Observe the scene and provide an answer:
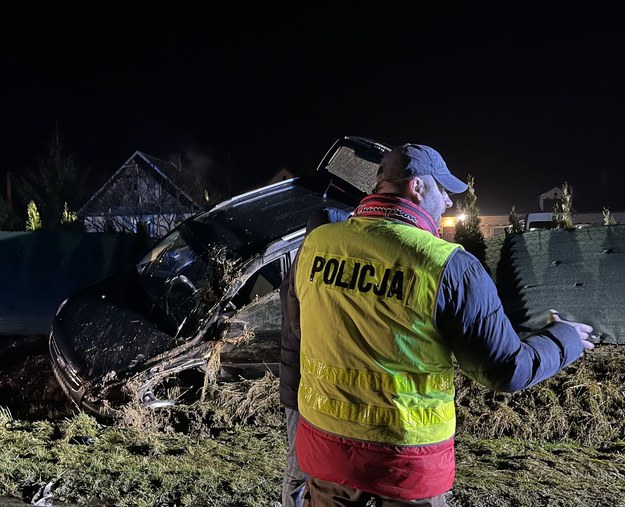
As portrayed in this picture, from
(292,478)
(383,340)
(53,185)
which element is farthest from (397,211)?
(53,185)

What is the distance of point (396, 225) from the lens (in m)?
1.49

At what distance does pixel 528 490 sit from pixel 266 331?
235 centimetres

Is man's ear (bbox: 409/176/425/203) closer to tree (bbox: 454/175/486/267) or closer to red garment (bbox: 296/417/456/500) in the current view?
red garment (bbox: 296/417/456/500)

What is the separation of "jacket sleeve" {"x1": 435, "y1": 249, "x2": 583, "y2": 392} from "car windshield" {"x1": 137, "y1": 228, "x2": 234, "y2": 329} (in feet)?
10.4

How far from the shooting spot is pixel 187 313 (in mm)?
4504

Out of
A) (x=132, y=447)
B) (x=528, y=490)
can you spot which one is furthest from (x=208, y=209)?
(x=528, y=490)

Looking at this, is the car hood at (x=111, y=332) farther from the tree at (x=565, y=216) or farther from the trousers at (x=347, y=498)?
the tree at (x=565, y=216)

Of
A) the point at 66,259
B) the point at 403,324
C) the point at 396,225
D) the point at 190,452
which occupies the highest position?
the point at 66,259

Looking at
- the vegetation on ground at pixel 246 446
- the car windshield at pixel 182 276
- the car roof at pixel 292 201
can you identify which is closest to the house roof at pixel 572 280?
the vegetation on ground at pixel 246 446

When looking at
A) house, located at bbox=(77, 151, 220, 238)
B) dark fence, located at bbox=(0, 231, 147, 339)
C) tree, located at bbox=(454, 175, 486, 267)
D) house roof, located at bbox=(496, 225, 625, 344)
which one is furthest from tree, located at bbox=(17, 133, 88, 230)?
house roof, located at bbox=(496, 225, 625, 344)

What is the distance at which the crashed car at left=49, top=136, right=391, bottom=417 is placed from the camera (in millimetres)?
4145

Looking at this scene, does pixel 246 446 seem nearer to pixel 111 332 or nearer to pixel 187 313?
pixel 187 313

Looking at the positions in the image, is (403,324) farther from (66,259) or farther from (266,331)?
(66,259)

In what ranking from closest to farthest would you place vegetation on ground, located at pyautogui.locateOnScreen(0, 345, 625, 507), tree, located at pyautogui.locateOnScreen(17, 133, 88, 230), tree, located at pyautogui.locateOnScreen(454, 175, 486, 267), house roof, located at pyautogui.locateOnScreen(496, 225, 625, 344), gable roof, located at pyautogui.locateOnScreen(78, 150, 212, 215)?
vegetation on ground, located at pyautogui.locateOnScreen(0, 345, 625, 507) < house roof, located at pyautogui.locateOnScreen(496, 225, 625, 344) < tree, located at pyautogui.locateOnScreen(454, 175, 486, 267) < gable roof, located at pyautogui.locateOnScreen(78, 150, 212, 215) < tree, located at pyautogui.locateOnScreen(17, 133, 88, 230)
